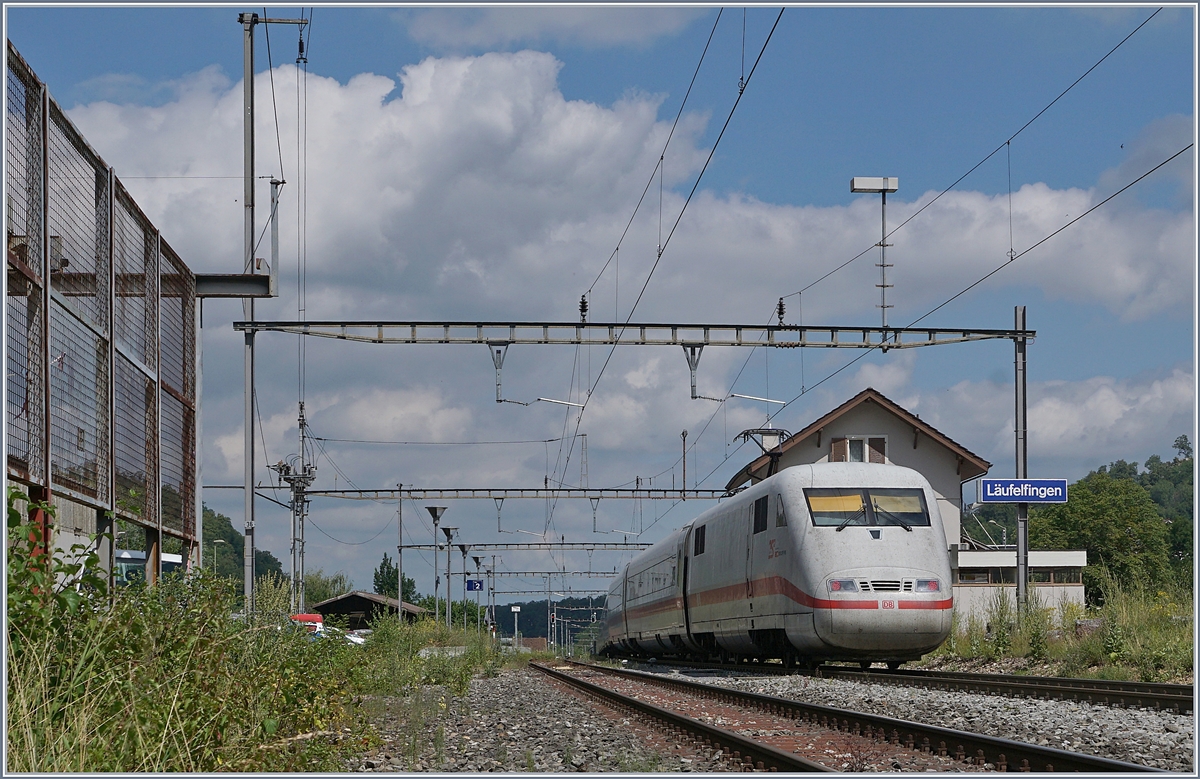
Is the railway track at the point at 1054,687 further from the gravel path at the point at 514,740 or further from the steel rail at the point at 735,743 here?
the gravel path at the point at 514,740

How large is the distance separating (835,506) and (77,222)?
1267cm

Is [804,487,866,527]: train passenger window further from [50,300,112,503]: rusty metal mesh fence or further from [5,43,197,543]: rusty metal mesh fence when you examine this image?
[50,300,112,503]: rusty metal mesh fence

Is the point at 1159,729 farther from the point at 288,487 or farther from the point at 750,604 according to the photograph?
the point at 288,487

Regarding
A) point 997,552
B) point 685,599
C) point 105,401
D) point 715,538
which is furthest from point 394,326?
point 997,552

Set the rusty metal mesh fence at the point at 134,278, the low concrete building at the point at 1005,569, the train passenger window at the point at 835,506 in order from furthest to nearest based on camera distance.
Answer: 1. the low concrete building at the point at 1005,569
2. the train passenger window at the point at 835,506
3. the rusty metal mesh fence at the point at 134,278

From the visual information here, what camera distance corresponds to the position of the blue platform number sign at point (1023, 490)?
25.2m

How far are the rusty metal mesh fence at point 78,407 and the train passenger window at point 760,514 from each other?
42.0 ft

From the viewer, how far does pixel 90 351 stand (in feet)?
36.1

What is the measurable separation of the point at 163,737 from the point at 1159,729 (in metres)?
8.07

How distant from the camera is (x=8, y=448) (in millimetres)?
8727

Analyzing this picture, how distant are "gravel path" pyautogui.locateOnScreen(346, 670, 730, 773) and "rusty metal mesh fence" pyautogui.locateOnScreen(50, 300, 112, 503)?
10.7ft

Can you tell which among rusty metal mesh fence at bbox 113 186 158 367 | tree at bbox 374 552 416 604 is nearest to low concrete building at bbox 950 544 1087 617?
rusty metal mesh fence at bbox 113 186 158 367

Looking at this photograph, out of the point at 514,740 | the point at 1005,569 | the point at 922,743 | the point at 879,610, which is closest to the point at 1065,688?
the point at 879,610

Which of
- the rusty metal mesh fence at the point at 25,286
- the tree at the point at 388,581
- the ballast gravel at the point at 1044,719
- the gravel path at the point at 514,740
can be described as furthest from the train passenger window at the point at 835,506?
the tree at the point at 388,581
